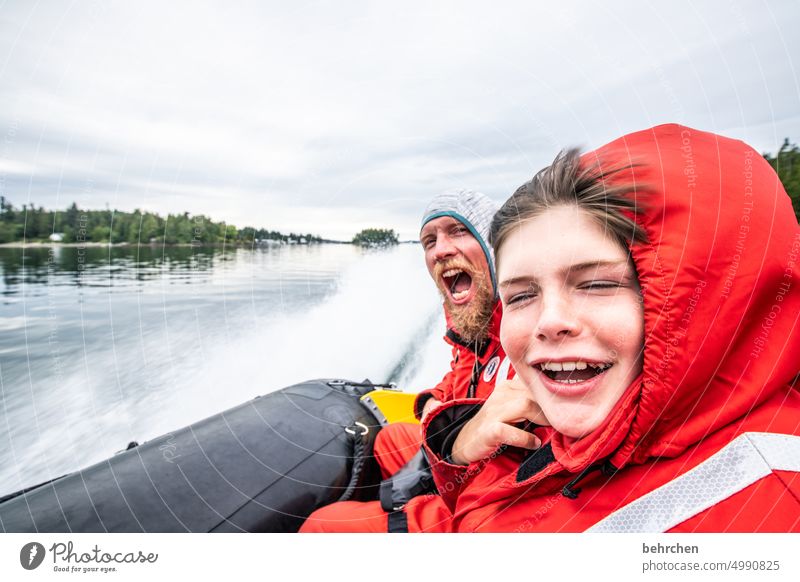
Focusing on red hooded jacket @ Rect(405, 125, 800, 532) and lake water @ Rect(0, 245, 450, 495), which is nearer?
red hooded jacket @ Rect(405, 125, 800, 532)

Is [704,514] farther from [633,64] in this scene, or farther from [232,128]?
[232,128]

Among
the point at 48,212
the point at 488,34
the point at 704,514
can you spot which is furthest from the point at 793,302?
the point at 48,212

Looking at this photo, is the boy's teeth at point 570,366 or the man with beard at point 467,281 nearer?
the boy's teeth at point 570,366

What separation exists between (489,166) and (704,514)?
0.65 m

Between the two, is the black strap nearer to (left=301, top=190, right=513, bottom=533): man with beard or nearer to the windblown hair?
(left=301, top=190, right=513, bottom=533): man with beard

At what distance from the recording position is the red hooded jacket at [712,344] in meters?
0.43

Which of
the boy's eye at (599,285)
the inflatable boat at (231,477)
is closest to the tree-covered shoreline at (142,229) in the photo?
the boy's eye at (599,285)

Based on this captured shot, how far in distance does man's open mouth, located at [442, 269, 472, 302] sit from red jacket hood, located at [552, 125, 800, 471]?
610 mm

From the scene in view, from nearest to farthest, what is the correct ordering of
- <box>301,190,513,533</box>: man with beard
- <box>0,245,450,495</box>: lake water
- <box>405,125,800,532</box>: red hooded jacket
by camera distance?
<box>405,125,800,532</box>: red hooded jacket → <box>301,190,513,533</box>: man with beard → <box>0,245,450,495</box>: lake water

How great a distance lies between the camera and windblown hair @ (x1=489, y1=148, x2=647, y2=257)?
47 centimetres

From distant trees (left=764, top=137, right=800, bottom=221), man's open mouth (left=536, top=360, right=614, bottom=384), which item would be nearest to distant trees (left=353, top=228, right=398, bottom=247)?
man's open mouth (left=536, top=360, right=614, bottom=384)

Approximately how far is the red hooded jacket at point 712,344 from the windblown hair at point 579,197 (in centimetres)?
2
